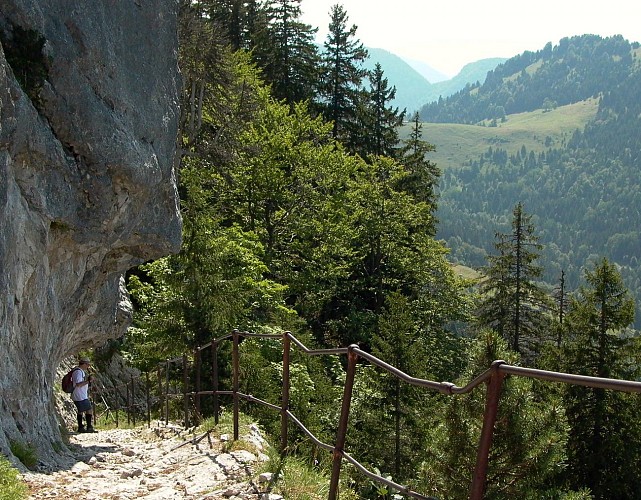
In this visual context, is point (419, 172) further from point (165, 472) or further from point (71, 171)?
point (165, 472)

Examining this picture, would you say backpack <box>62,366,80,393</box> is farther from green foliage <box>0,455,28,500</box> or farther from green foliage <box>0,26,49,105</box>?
green foliage <box>0,455,28,500</box>

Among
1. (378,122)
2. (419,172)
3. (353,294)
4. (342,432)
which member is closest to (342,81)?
(378,122)

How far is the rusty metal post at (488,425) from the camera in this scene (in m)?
2.86

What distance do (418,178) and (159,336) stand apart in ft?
91.7

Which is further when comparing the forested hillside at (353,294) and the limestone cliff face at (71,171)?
the forested hillside at (353,294)

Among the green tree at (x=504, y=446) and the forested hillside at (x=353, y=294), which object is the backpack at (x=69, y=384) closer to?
the forested hillside at (x=353, y=294)

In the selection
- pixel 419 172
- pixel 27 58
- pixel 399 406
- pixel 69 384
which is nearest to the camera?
pixel 27 58

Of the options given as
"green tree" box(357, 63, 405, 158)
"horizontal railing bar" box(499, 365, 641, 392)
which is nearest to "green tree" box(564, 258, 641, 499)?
"horizontal railing bar" box(499, 365, 641, 392)

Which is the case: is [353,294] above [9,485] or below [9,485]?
below

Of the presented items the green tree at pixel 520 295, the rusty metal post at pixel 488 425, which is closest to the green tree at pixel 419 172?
the green tree at pixel 520 295

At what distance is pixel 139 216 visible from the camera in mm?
12672

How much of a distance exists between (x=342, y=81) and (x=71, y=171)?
3522 cm

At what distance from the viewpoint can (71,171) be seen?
10.3 m

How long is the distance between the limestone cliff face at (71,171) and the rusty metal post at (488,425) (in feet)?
20.6
